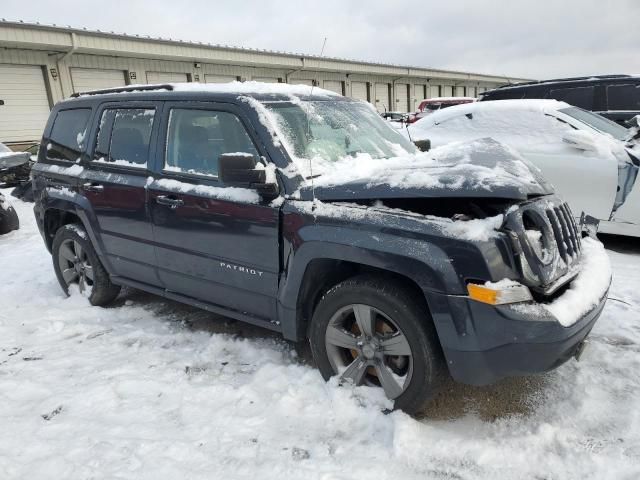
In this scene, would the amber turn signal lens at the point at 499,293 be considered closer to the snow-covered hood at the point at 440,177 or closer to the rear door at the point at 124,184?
the snow-covered hood at the point at 440,177

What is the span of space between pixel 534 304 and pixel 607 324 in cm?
175

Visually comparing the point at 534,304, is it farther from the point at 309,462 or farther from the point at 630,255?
the point at 630,255

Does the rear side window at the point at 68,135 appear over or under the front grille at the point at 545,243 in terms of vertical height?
over

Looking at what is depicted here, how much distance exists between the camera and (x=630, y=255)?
17.1 ft

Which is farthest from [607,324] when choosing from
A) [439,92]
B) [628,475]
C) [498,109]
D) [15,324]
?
[439,92]

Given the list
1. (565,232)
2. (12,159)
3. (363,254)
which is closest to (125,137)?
(363,254)

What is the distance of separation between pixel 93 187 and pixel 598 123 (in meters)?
5.72

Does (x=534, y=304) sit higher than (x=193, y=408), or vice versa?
(x=534, y=304)

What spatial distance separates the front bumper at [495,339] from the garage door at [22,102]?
61.2 feet

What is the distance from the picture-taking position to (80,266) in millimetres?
4648

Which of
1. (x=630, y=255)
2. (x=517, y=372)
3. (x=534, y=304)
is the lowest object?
(x=630, y=255)

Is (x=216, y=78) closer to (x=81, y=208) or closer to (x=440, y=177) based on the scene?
(x=81, y=208)

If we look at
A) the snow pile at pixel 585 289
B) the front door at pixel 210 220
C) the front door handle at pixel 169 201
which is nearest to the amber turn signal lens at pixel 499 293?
the snow pile at pixel 585 289

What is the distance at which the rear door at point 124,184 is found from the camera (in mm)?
3752
